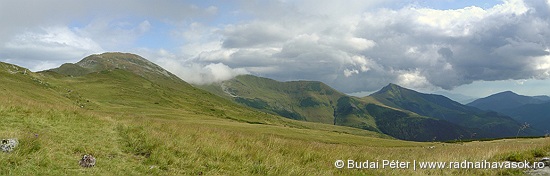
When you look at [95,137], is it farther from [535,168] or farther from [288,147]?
[535,168]

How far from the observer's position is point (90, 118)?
709 inches

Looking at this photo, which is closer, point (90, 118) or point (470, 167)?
point (470, 167)

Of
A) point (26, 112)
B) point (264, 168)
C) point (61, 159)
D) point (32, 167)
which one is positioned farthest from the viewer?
point (26, 112)

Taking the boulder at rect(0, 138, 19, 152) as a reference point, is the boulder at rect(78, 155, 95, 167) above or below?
below

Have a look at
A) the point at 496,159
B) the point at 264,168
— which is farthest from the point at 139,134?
the point at 496,159

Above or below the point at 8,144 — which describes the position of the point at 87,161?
below

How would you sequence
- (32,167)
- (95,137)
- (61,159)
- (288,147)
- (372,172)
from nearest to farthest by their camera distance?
1. (32,167)
2. (61,159)
3. (372,172)
4. (95,137)
5. (288,147)

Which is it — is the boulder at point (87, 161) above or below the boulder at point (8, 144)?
below

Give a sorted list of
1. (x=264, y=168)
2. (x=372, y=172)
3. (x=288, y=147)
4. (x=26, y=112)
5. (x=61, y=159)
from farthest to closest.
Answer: (x=26, y=112)
(x=288, y=147)
(x=372, y=172)
(x=264, y=168)
(x=61, y=159)

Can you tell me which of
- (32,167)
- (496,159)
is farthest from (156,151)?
(496,159)

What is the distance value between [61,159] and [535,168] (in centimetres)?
1632

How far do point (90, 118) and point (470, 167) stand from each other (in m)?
17.6

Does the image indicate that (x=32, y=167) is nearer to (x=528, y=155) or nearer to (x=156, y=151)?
(x=156, y=151)

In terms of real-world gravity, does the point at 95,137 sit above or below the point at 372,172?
above
